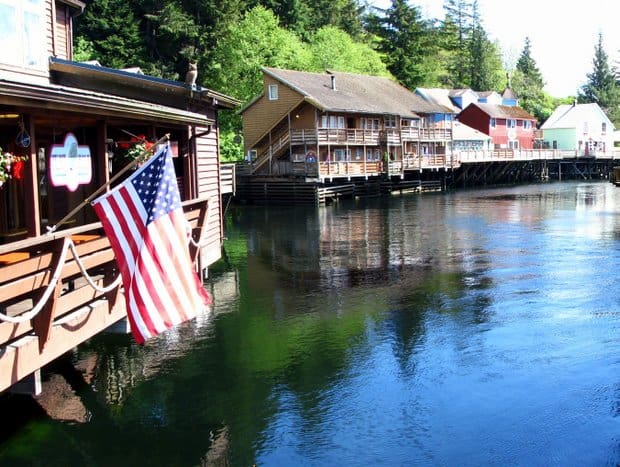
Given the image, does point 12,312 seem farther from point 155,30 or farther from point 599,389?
point 155,30

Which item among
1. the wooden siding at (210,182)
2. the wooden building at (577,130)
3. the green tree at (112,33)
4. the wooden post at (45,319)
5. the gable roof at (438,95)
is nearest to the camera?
the wooden post at (45,319)

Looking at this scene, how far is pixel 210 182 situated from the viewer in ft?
72.4

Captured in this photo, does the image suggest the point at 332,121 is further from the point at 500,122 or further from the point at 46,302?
the point at 46,302

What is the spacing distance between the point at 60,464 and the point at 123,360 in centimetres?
423

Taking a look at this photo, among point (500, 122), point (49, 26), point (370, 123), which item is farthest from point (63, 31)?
point (500, 122)

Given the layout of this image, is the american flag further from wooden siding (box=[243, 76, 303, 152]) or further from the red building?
the red building

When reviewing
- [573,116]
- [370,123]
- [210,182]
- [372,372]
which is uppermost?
[573,116]

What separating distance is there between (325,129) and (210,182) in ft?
112

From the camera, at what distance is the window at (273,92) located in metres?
56.3

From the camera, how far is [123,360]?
44.8ft

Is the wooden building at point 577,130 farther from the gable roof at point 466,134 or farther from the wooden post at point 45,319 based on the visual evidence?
the wooden post at point 45,319

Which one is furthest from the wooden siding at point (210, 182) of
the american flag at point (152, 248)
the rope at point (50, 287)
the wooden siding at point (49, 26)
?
the american flag at point (152, 248)

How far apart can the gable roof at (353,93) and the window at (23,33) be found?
121 ft

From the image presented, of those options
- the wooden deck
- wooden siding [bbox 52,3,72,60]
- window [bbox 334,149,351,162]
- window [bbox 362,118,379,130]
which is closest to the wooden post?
the wooden deck
